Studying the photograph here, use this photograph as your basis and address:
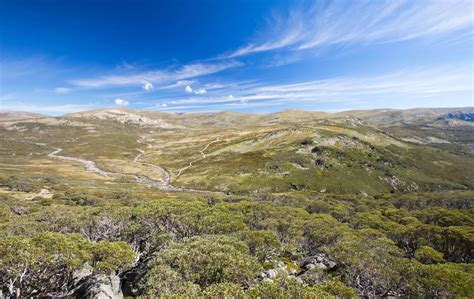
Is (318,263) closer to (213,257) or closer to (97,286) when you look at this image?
(213,257)

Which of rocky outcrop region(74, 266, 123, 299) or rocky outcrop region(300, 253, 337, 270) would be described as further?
rocky outcrop region(300, 253, 337, 270)

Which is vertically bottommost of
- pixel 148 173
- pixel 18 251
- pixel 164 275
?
pixel 148 173

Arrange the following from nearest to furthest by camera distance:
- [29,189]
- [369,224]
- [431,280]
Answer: [431,280] < [369,224] < [29,189]

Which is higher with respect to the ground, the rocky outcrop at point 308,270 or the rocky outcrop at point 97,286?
the rocky outcrop at point 97,286

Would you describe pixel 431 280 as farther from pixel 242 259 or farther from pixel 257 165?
pixel 257 165

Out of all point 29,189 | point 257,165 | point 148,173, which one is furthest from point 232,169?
point 29,189

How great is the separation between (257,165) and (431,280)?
165056mm

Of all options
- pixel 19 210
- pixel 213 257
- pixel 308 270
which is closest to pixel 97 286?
pixel 213 257

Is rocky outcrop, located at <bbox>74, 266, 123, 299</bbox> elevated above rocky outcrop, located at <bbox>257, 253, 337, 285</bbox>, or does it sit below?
above

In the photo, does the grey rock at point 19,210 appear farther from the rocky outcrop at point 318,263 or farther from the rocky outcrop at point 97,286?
the rocky outcrop at point 318,263

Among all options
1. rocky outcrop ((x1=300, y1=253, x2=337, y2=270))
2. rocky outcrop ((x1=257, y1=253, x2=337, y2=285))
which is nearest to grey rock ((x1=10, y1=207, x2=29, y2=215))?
rocky outcrop ((x1=257, y1=253, x2=337, y2=285))

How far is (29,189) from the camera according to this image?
12044 centimetres

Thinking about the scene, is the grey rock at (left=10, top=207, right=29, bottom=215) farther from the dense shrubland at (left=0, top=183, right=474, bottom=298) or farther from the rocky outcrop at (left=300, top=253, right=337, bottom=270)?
the rocky outcrop at (left=300, top=253, right=337, bottom=270)

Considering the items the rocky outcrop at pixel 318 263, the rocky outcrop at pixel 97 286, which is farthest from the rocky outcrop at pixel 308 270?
the rocky outcrop at pixel 97 286
